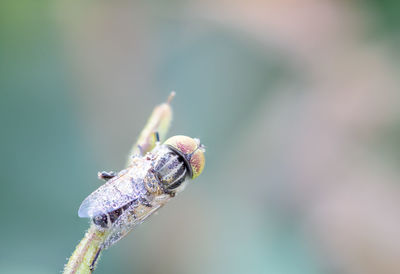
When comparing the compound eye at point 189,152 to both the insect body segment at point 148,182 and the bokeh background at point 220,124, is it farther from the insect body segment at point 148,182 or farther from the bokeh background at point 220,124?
the bokeh background at point 220,124

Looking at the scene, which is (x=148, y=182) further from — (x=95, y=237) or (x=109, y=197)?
(x=95, y=237)

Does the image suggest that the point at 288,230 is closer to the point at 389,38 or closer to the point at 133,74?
the point at 133,74

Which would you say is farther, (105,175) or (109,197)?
(105,175)

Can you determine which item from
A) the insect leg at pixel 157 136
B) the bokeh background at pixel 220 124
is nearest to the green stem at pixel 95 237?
the insect leg at pixel 157 136

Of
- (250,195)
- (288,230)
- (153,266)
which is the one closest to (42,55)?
(153,266)

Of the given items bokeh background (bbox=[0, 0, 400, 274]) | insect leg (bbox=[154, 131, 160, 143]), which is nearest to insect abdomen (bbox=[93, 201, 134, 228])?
insect leg (bbox=[154, 131, 160, 143])

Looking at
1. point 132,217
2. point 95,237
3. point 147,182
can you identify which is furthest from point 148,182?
point 95,237
